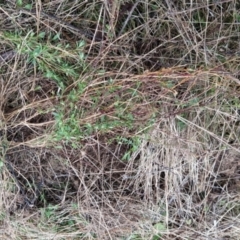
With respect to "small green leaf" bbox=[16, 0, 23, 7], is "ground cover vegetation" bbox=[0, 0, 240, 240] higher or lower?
lower

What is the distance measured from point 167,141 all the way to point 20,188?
0.64 meters

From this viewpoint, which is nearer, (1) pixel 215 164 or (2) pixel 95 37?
(2) pixel 95 37

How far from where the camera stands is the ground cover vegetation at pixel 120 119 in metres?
1.59

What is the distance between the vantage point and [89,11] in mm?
1666

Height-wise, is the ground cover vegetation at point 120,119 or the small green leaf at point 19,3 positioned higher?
the small green leaf at point 19,3

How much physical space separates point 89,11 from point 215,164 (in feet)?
2.68

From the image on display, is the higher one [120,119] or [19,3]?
[19,3]

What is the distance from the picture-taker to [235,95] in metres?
1.65

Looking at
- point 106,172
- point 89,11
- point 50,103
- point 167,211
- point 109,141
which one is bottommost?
point 167,211

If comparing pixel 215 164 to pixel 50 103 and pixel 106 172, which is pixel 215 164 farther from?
pixel 50 103

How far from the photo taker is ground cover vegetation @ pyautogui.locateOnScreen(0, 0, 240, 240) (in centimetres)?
159

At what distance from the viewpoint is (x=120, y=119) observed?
5.20 ft

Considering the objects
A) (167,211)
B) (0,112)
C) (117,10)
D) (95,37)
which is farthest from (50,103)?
(167,211)

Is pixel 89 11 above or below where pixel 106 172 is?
above
